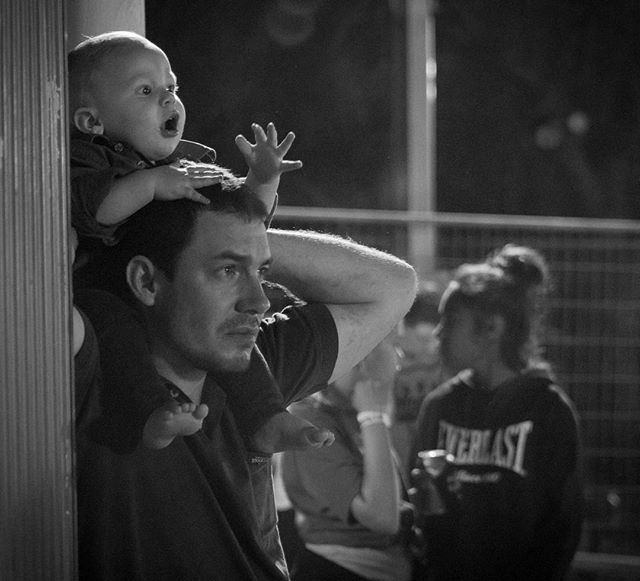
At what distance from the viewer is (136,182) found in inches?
77.5

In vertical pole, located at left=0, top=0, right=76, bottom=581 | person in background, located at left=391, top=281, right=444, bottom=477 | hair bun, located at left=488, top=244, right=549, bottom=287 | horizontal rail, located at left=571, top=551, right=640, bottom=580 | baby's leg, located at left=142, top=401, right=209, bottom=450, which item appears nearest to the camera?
vertical pole, located at left=0, top=0, right=76, bottom=581

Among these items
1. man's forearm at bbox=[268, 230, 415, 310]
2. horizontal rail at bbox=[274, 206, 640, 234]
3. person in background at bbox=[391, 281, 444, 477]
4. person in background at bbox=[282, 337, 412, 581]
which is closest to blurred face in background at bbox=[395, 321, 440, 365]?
person in background at bbox=[391, 281, 444, 477]

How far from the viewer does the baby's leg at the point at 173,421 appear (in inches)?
75.3

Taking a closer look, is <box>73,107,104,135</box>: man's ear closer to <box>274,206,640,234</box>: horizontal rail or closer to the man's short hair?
the man's short hair

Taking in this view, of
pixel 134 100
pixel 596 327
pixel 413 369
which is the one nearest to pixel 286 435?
pixel 134 100

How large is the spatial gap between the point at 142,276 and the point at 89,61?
0.37m

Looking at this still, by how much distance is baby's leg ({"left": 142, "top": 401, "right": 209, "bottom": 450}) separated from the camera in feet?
6.27

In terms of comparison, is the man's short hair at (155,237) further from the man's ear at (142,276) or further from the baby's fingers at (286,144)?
the baby's fingers at (286,144)

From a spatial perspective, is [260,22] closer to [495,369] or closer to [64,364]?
[495,369]

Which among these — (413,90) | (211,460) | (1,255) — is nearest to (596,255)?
(413,90)

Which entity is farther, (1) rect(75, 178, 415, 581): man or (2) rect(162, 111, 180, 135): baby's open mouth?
(2) rect(162, 111, 180, 135): baby's open mouth

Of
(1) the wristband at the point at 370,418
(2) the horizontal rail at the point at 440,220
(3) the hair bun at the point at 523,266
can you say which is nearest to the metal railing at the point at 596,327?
(2) the horizontal rail at the point at 440,220

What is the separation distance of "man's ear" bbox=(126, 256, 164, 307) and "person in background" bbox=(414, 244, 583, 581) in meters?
2.37

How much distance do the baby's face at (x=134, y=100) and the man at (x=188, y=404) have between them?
128mm
